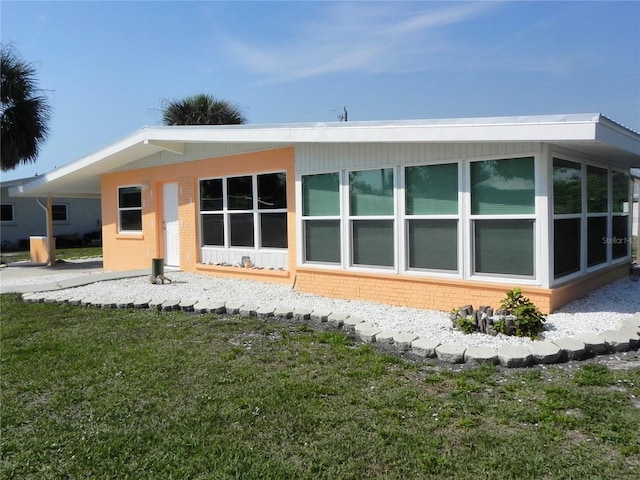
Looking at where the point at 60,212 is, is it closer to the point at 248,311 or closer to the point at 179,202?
the point at 179,202

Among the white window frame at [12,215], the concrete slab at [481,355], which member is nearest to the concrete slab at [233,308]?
the concrete slab at [481,355]

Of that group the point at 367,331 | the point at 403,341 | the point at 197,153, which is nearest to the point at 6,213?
the point at 197,153

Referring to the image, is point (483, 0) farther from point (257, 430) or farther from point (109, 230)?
point (109, 230)

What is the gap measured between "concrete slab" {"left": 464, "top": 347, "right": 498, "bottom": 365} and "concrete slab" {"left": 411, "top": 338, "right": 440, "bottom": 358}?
13.4 inches

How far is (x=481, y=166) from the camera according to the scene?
674cm

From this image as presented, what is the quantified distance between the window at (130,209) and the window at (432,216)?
8786 millimetres

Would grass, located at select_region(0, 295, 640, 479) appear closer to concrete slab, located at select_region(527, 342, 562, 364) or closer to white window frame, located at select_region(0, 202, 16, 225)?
concrete slab, located at select_region(527, 342, 562, 364)

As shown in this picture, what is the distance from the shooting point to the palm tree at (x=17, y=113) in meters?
15.5

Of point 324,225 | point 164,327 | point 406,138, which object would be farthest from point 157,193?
point 406,138

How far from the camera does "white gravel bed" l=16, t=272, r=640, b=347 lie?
19.2 feet

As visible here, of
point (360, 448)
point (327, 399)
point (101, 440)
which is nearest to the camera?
point (360, 448)

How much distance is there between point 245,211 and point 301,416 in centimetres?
745

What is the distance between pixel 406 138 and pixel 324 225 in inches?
96.3

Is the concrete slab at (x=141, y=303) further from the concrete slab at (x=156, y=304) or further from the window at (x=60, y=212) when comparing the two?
the window at (x=60, y=212)
